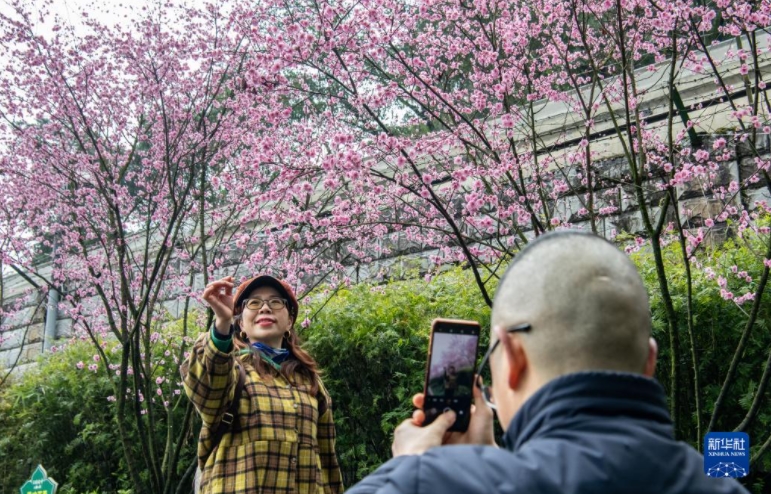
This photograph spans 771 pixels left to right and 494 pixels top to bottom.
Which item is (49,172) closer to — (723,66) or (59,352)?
(59,352)

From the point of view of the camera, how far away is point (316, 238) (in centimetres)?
618

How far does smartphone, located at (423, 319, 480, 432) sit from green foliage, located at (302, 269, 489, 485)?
3447 mm

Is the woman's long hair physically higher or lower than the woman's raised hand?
lower

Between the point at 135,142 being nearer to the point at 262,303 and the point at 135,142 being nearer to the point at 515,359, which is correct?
the point at 262,303

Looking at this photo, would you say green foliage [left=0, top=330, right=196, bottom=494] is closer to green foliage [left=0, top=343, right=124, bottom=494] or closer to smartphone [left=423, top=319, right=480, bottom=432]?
green foliage [left=0, top=343, right=124, bottom=494]

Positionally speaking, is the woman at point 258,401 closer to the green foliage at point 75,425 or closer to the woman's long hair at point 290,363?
the woman's long hair at point 290,363

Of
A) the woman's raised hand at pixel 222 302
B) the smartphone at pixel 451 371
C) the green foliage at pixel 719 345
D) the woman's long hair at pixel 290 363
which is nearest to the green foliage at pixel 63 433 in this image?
the woman's long hair at pixel 290 363

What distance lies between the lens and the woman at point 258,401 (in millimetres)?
2973

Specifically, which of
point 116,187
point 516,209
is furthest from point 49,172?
point 516,209

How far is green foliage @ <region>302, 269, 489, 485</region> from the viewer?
5.10 m

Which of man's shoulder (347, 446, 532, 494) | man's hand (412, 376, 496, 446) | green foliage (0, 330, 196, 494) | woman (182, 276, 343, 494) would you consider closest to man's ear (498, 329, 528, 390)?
man's shoulder (347, 446, 532, 494)

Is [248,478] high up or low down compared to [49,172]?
down

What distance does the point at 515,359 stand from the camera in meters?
1.26

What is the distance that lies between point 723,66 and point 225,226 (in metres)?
5.24
